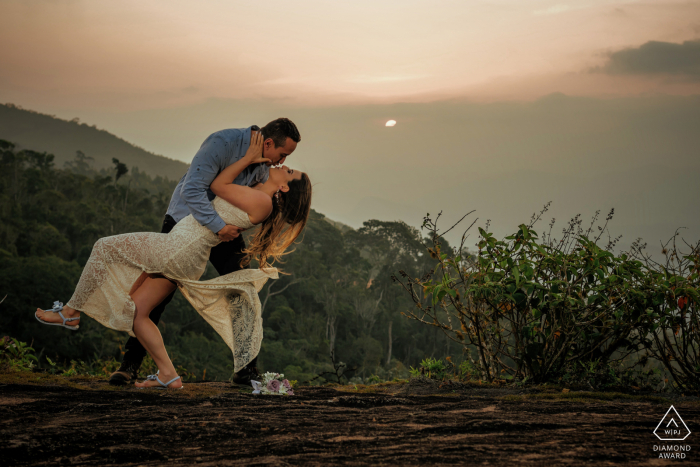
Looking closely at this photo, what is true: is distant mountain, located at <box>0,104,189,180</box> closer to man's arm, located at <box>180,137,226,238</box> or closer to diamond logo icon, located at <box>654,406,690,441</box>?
man's arm, located at <box>180,137,226,238</box>

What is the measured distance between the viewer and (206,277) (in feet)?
91.4

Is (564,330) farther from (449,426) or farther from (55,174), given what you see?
(55,174)

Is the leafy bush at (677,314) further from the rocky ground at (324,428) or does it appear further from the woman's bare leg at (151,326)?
the woman's bare leg at (151,326)

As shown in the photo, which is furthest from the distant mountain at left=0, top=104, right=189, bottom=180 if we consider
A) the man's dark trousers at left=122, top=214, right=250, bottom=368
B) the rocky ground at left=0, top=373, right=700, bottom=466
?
the rocky ground at left=0, top=373, right=700, bottom=466

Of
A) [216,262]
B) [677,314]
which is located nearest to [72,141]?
[216,262]

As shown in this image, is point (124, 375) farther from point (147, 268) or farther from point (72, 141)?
point (72, 141)

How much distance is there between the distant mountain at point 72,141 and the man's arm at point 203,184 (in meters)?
67.4

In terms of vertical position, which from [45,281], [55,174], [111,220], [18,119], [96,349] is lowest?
[96,349]

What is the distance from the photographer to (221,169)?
10.8 ft

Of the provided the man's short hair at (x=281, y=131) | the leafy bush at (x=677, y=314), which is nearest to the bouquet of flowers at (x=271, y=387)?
the man's short hair at (x=281, y=131)

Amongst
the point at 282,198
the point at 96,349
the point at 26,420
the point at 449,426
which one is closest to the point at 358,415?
the point at 449,426

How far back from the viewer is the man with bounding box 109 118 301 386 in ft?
10.2

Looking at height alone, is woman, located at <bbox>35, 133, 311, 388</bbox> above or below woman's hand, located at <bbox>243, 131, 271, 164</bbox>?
below

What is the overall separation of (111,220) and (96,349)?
11004mm
